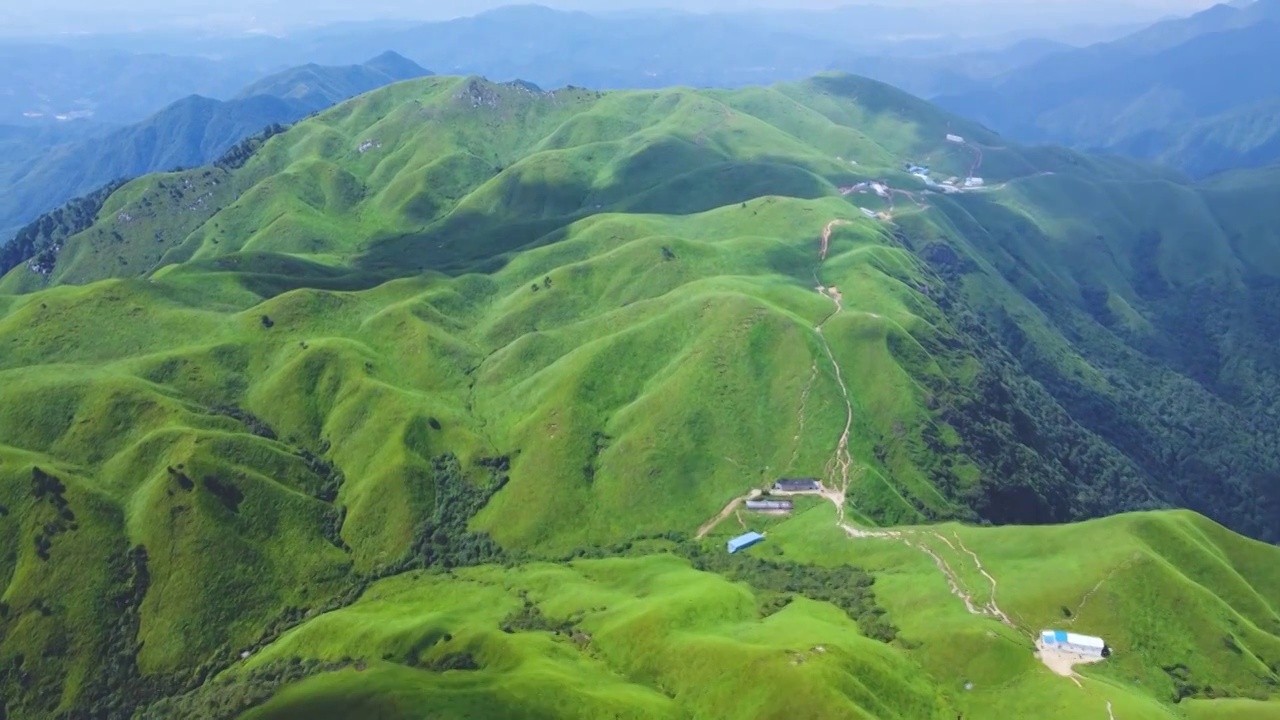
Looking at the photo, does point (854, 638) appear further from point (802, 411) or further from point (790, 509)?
point (802, 411)

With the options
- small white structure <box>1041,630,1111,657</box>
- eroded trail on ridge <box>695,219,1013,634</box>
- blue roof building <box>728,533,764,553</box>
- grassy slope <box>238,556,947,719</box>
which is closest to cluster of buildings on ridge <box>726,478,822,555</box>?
blue roof building <box>728,533,764,553</box>

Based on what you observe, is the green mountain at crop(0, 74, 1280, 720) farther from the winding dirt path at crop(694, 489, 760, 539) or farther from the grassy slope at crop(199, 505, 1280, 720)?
the winding dirt path at crop(694, 489, 760, 539)

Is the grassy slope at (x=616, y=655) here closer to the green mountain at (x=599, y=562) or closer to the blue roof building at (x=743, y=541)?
the green mountain at (x=599, y=562)

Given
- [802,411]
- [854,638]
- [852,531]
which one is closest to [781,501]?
[852,531]

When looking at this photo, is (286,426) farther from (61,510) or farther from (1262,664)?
(1262,664)

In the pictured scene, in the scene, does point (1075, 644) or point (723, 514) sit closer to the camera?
point (1075, 644)

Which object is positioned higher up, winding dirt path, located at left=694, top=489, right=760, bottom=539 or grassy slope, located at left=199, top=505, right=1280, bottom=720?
grassy slope, located at left=199, top=505, right=1280, bottom=720
